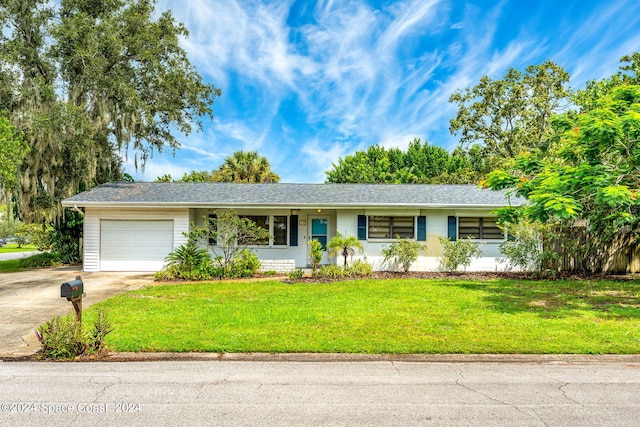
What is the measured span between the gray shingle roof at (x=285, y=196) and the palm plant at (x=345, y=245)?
1.31m

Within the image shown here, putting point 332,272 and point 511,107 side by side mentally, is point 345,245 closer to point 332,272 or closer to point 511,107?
point 332,272

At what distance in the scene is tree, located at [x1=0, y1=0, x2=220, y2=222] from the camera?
48.9ft

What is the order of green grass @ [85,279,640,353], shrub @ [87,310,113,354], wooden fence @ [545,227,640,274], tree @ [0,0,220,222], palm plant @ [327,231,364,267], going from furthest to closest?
tree @ [0,0,220,222]
wooden fence @ [545,227,640,274]
palm plant @ [327,231,364,267]
green grass @ [85,279,640,353]
shrub @ [87,310,113,354]

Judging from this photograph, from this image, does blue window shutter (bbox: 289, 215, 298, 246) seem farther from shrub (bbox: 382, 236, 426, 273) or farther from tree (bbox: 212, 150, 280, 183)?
tree (bbox: 212, 150, 280, 183)

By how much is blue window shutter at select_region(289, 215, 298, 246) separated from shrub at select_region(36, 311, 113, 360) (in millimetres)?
10129

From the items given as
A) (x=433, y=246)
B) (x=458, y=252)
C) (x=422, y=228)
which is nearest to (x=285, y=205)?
(x=422, y=228)

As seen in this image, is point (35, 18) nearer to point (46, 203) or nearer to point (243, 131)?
point (46, 203)

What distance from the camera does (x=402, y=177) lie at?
38.5 m

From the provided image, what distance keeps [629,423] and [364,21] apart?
50.9 ft

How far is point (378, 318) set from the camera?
7289 millimetres

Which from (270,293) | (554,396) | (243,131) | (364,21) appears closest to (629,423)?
(554,396)

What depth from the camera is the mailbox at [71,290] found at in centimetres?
525

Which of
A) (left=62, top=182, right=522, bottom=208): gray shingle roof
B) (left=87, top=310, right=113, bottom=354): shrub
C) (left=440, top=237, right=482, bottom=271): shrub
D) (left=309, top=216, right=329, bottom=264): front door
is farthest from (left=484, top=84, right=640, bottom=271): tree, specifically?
(left=87, top=310, right=113, bottom=354): shrub

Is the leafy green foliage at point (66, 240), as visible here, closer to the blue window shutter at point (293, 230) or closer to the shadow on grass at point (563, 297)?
the blue window shutter at point (293, 230)
